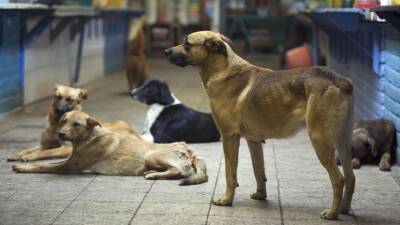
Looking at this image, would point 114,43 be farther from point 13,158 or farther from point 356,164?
point 356,164

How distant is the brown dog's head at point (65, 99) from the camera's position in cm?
657

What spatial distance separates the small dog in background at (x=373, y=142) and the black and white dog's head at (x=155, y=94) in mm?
2040

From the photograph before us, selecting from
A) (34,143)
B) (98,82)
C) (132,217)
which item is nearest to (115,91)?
(98,82)

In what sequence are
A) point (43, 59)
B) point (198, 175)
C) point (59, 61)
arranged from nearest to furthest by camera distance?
point (198, 175) → point (43, 59) → point (59, 61)

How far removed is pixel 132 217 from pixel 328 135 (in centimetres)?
141

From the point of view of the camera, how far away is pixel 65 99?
6641 millimetres

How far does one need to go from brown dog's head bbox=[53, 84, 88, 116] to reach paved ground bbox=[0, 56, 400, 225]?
2.35 feet

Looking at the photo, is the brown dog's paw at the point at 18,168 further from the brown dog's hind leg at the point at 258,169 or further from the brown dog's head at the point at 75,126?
the brown dog's hind leg at the point at 258,169

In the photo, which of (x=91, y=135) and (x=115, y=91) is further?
(x=115, y=91)

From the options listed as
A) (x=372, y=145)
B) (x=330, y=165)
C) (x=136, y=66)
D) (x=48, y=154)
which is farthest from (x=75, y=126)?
(x=136, y=66)

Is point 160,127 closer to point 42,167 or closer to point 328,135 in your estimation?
point 42,167

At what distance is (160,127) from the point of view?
23.8 feet

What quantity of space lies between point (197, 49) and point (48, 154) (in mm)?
2245

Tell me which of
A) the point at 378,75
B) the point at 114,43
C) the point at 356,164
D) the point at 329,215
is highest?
the point at 378,75
